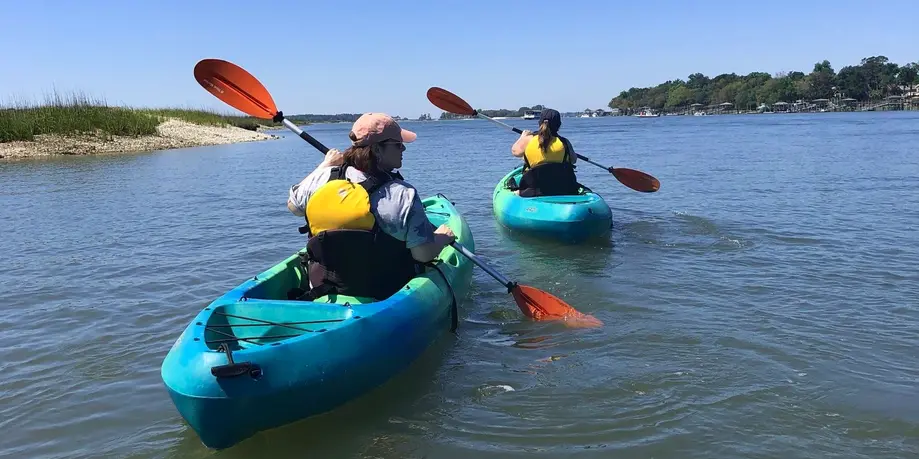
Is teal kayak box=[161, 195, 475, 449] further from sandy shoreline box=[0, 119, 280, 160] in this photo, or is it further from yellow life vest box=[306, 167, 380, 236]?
sandy shoreline box=[0, 119, 280, 160]

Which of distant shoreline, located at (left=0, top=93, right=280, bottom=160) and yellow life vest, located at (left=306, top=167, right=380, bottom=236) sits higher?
distant shoreline, located at (left=0, top=93, right=280, bottom=160)

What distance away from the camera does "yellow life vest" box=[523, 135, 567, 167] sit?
26.0ft

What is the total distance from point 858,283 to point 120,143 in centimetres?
2431

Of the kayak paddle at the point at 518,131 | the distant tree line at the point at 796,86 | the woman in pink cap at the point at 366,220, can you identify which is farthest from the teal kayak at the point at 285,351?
the distant tree line at the point at 796,86

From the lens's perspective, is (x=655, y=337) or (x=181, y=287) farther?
(x=181, y=287)

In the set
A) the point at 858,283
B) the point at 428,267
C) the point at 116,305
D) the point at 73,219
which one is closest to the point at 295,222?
the point at 73,219

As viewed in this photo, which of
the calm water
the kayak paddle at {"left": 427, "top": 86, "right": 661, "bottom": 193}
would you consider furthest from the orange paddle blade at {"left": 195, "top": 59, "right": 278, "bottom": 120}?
the kayak paddle at {"left": 427, "top": 86, "right": 661, "bottom": 193}

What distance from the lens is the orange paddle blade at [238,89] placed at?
618 cm

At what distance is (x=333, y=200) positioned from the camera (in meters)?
3.76

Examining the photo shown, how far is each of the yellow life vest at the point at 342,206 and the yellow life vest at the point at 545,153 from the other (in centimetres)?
445

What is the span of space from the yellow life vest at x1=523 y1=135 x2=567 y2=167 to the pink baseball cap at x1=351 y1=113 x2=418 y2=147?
4.26m

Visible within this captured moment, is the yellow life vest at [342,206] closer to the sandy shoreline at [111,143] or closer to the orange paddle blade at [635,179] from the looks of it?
the orange paddle blade at [635,179]

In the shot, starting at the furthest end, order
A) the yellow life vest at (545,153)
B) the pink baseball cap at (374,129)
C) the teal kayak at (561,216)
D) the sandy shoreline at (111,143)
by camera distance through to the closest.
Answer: the sandy shoreline at (111,143) < the yellow life vest at (545,153) < the teal kayak at (561,216) < the pink baseball cap at (374,129)

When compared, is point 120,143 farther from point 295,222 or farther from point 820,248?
point 820,248
